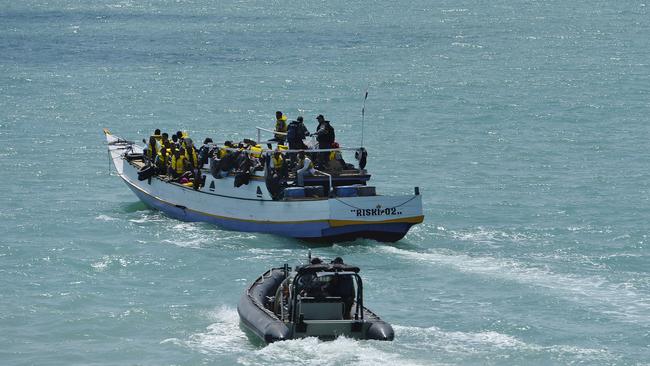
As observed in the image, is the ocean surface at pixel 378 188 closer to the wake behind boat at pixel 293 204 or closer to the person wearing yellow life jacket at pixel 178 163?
the wake behind boat at pixel 293 204

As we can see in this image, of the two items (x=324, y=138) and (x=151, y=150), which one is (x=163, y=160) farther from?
(x=324, y=138)

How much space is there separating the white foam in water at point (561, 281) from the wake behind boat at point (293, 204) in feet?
3.29

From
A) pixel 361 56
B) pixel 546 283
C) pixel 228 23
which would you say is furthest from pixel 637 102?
pixel 228 23

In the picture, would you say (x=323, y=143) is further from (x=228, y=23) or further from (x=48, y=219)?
(x=228, y=23)

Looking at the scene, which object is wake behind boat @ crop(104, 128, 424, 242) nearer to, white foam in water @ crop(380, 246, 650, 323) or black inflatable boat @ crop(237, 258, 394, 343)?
white foam in water @ crop(380, 246, 650, 323)

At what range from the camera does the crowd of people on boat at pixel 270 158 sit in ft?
124

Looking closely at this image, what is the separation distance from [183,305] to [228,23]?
276 ft

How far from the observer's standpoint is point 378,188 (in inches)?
1848

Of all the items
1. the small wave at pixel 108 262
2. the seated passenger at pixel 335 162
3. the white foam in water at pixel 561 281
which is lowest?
the small wave at pixel 108 262

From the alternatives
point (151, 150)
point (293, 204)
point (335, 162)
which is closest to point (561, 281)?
point (293, 204)

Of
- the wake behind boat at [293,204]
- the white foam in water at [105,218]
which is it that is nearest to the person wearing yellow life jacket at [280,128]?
the wake behind boat at [293,204]

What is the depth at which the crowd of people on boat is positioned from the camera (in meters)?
37.7

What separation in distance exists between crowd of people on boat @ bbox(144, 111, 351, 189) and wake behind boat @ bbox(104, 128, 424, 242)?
61 mm

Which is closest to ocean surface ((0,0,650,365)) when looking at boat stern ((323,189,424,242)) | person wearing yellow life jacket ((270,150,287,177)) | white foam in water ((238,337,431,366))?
white foam in water ((238,337,431,366))
